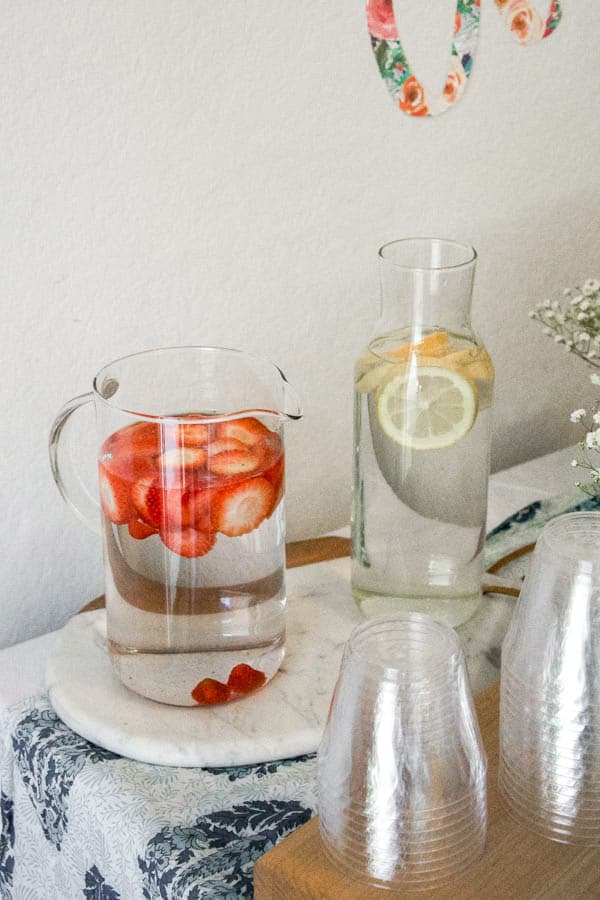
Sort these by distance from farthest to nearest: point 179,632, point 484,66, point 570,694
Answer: point 484,66 < point 179,632 < point 570,694

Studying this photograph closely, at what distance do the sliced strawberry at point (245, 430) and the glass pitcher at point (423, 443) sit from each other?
109 millimetres

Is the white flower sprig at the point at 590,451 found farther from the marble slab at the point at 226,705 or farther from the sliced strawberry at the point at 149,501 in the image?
the sliced strawberry at the point at 149,501

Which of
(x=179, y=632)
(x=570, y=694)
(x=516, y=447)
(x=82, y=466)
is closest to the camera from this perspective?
(x=570, y=694)

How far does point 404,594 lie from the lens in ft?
2.43

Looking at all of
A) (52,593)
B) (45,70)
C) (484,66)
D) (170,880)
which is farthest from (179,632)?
(484,66)

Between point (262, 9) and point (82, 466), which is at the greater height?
point (262, 9)

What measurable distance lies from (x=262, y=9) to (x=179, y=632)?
0.48 metres

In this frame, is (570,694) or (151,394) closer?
(570,694)

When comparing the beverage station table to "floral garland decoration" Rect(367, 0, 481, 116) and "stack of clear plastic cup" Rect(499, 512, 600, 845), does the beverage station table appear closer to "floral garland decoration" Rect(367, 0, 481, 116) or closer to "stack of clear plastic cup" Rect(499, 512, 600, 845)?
"stack of clear plastic cup" Rect(499, 512, 600, 845)

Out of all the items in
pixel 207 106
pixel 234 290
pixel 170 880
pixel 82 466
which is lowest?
pixel 170 880

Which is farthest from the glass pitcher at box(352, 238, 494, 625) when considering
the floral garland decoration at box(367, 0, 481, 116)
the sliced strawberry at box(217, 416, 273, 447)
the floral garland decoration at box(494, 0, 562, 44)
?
the floral garland decoration at box(494, 0, 562, 44)

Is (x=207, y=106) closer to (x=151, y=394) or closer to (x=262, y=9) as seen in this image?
(x=262, y=9)

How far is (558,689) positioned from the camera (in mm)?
489

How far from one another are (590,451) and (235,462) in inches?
22.6
